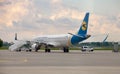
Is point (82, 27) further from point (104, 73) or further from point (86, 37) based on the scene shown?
point (104, 73)

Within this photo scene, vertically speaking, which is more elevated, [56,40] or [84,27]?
[84,27]

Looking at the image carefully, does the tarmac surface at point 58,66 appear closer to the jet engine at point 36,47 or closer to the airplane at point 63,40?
the airplane at point 63,40

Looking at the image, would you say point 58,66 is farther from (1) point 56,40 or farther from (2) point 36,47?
(2) point 36,47

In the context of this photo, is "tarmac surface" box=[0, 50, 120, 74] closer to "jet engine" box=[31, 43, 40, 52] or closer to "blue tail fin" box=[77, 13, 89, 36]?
"blue tail fin" box=[77, 13, 89, 36]

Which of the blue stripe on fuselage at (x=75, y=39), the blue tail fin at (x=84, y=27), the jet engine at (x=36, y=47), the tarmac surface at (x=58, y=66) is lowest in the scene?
the tarmac surface at (x=58, y=66)

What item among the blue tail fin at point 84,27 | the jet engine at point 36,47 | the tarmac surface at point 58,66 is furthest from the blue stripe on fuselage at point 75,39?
the tarmac surface at point 58,66

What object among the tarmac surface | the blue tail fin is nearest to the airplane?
the blue tail fin

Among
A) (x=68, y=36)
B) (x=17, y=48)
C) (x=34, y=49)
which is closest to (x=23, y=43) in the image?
(x=17, y=48)

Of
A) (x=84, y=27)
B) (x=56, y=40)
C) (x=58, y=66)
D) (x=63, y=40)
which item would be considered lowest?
(x=58, y=66)

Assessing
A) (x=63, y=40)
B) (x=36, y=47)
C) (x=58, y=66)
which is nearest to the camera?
(x=58, y=66)

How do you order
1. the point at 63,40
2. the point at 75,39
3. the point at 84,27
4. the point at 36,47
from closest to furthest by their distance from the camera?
the point at 75,39 → the point at 84,27 → the point at 63,40 → the point at 36,47


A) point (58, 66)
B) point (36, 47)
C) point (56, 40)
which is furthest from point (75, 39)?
point (58, 66)

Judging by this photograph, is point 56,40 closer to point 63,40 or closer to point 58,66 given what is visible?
point 63,40

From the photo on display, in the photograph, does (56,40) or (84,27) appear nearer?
(84,27)
